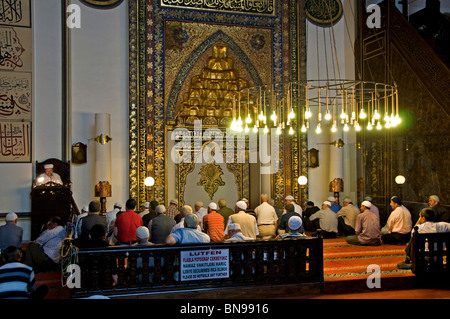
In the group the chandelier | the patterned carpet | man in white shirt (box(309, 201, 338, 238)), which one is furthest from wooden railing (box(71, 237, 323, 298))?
man in white shirt (box(309, 201, 338, 238))

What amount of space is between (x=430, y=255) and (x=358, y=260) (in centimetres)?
84

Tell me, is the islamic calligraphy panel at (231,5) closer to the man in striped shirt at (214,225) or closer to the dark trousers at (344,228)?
the dark trousers at (344,228)

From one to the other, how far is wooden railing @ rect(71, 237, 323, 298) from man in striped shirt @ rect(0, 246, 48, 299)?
0.79 metres

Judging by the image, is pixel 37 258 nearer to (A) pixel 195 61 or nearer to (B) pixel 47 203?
(B) pixel 47 203

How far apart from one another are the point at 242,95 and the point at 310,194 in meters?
2.06

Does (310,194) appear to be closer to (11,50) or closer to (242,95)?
(242,95)

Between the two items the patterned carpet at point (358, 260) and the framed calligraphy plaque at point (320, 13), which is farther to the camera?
the framed calligraphy plaque at point (320, 13)

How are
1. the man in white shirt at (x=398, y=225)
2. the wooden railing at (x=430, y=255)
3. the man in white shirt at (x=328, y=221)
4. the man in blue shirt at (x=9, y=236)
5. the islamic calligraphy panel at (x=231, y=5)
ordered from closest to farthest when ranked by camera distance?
the wooden railing at (x=430, y=255) → the man in blue shirt at (x=9, y=236) → the man in white shirt at (x=398, y=225) → the man in white shirt at (x=328, y=221) → the islamic calligraphy panel at (x=231, y=5)

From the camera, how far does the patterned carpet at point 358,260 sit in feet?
15.9

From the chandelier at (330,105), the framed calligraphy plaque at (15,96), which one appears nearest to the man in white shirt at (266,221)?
the chandelier at (330,105)

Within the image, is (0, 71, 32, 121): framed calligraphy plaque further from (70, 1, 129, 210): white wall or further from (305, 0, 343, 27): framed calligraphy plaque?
(305, 0, 343, 27): framed calligraphy plaque

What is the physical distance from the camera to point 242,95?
8.66m

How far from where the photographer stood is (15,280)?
308 cm

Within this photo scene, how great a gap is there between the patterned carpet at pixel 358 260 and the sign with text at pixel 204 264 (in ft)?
3.37
